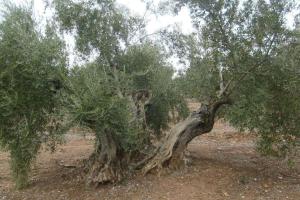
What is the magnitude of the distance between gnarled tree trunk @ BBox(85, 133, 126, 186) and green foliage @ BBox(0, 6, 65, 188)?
1.60 metres

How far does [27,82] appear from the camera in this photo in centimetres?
1136

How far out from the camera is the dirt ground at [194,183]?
38.2 feet

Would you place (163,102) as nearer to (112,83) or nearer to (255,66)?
(112,83)

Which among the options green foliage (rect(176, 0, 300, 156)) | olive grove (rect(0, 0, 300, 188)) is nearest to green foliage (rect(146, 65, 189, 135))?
olive grove (rect(0, 0, 300, 188))

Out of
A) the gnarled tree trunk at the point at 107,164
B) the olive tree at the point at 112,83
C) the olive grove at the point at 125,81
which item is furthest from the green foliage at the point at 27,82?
the gnarled tree trunk at the point at 107,164

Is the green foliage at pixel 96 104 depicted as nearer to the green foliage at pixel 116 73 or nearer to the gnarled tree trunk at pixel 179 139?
the green foliage at pixel 116 73

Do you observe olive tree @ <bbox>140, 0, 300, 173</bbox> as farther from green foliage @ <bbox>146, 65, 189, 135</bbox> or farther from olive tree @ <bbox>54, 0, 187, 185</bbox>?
green foliage @ <bbox>146, 65, 189, 135</bbox>

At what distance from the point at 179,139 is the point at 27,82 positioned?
4582mm

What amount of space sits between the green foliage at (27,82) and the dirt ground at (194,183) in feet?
5.47

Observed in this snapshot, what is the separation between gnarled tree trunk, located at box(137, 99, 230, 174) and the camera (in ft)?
42.4

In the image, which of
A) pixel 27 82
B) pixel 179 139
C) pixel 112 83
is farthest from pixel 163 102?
pixel 27 82

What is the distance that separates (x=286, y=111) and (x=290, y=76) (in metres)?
1.00

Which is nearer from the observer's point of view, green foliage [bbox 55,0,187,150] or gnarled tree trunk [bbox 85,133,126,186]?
green foliage [bbox 55,0,187,150]

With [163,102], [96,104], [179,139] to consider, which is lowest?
[179,139]
